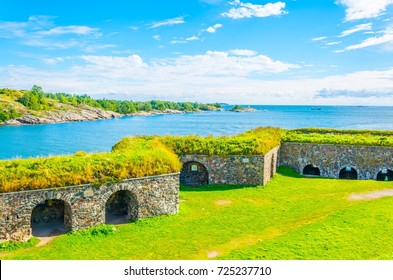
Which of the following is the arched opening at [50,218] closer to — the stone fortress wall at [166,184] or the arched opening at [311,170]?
the stone fortress wall at [166,184]

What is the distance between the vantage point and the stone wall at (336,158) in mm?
28797

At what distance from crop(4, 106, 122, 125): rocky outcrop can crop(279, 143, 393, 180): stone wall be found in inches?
3387

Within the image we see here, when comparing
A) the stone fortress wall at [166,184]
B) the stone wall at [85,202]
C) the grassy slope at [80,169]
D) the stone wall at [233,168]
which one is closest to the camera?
the stone wall at [85,202]

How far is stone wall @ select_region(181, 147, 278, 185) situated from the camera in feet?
78.3

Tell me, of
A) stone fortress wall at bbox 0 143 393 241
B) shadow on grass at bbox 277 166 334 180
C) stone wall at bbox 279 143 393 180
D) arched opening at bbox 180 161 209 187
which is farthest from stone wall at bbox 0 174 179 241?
stone wall at bbox 279 143 393 180

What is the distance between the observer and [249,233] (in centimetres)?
1609

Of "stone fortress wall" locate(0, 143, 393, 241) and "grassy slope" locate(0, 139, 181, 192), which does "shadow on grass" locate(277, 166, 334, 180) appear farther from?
"grassy slope" locate(0, 139, 181, 192)

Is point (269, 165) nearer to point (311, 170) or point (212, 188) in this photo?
point (212, 188)

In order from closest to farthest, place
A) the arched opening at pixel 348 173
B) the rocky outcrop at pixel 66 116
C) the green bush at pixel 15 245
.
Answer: the green bush at pixel 15 245 < the arched opening at pixel 348 173 < the rocky outcrop at pixel 66 116

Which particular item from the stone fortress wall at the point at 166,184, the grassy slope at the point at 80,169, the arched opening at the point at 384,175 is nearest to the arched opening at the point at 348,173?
the stone fortress wall at the point at 166,184

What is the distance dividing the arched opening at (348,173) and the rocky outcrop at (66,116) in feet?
293

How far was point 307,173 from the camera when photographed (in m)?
31.3

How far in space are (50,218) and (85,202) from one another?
9.81ft
